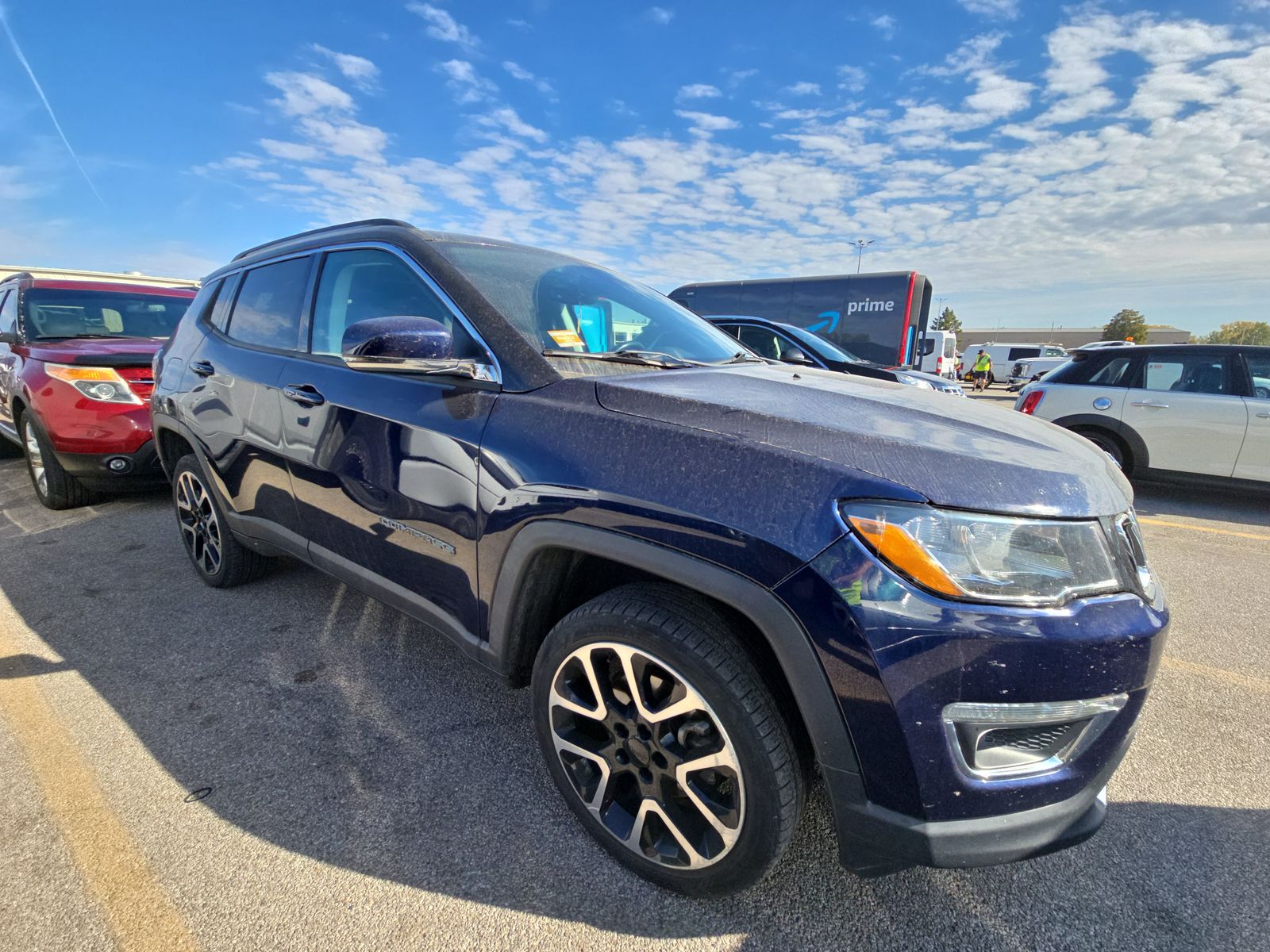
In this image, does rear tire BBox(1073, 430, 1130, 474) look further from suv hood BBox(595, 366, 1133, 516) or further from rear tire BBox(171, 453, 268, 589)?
rear tire BBox(171, 453, 268, 589)

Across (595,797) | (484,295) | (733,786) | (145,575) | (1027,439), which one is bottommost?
(145,575)

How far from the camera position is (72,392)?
449 cm

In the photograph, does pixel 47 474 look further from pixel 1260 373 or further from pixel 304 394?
pixel 1260 373

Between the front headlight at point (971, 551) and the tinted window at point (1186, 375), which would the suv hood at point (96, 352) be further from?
the tinted window at point (1186, 375)

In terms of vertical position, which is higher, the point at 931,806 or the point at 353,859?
the point at 931,806

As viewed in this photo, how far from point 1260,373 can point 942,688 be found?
6775 millimetres

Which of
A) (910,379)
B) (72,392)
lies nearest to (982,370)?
(910,379)

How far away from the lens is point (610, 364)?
2.05 metres

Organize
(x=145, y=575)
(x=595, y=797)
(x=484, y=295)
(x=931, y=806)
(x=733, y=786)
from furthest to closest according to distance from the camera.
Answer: (x=145, y=575)
(x=484, y=295)
(x=595, y=797)
(x=733, y=786)
(x=931, y=806)

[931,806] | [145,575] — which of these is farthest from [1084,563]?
[145,575]

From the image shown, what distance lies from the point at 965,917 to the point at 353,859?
163 centimetres

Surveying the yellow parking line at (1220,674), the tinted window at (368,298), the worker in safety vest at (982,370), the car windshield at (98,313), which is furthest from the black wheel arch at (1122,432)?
the worker in safety vest at (982,370)

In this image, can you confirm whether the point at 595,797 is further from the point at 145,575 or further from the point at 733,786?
the point at 145,575

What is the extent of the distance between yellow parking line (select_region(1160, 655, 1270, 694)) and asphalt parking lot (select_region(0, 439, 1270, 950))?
0.5 inches
